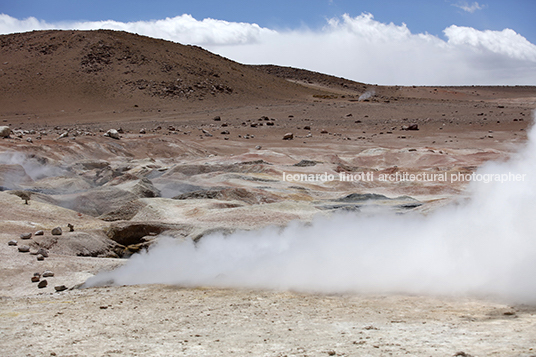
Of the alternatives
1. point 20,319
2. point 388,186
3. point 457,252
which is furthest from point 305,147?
point 20,319

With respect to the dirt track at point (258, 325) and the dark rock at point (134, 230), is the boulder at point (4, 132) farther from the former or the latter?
the dirt track at point (258, 325)

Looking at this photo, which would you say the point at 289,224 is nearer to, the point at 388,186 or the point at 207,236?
the point at 207,236

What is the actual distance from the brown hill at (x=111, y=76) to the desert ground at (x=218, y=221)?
262 inches

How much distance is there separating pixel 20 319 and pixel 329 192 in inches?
262

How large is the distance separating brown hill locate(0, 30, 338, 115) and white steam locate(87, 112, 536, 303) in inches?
1067

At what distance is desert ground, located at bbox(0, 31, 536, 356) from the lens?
10.7 feet

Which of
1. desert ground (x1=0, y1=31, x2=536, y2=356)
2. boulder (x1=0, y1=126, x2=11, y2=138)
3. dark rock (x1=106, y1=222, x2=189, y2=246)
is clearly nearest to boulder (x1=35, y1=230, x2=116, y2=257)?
desert ground (x1=0, y1=31, x2=536, y2=356)

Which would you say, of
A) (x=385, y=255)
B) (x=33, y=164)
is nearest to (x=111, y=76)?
(x=33, y=164)

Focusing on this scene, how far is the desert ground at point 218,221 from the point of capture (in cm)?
328

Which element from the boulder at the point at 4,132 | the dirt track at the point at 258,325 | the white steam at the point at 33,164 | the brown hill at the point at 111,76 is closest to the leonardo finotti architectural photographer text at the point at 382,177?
the white steam at the point at 33,164

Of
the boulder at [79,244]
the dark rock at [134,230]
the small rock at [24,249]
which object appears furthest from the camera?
the dark rock at [134,230]

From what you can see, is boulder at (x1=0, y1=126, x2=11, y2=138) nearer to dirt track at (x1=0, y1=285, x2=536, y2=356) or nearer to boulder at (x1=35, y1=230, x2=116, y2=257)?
boulder at (x1=35, y1=230, x2=116, y2=257)

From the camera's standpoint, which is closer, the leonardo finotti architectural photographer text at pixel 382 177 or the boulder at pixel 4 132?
the leonardo finotti architectural photographer text at pixel 382 177

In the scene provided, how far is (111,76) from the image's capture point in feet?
117
